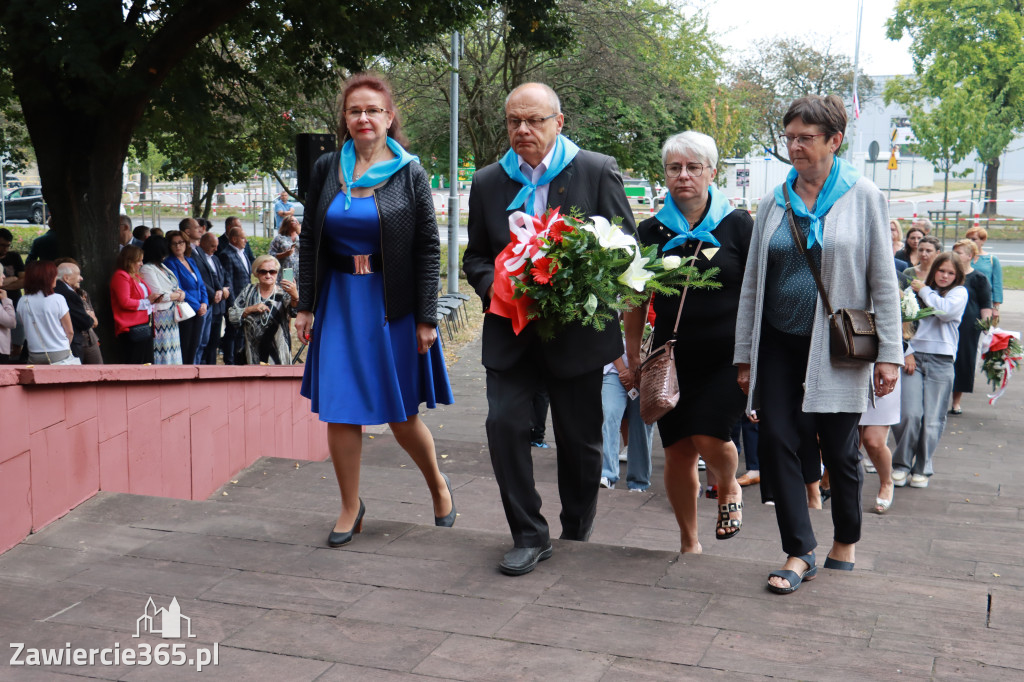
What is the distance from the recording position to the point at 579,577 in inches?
155

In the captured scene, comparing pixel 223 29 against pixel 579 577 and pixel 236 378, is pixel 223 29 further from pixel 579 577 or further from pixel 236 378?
pixel 579 577

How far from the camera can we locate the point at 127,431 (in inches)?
216

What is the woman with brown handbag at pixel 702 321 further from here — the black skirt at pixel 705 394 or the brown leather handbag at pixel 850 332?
the brown leather handbag at pixel 850 332

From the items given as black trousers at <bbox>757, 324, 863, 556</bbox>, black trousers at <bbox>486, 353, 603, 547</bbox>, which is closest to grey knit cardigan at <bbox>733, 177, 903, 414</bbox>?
black trousers at <bbox>757, 324, 863, 556</bbox>

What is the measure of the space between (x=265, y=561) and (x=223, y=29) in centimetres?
986

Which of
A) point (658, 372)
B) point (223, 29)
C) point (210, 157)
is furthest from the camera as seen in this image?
point (210, 157)

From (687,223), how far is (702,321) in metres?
0.42

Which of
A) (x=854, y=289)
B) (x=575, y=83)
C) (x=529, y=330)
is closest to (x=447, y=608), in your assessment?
(x=529, y=330)

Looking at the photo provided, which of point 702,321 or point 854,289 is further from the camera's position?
point 702,321

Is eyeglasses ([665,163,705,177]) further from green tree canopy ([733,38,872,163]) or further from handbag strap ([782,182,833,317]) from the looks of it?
green tree canopy ([733,38,872,163])

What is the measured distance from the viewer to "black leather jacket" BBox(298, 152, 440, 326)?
4.39 meters

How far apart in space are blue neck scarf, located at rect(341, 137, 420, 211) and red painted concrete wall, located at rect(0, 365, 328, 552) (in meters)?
1.56

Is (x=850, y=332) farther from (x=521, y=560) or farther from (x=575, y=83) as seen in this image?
(x=575, y=83)

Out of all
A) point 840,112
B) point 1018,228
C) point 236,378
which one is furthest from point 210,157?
point 1018,228
